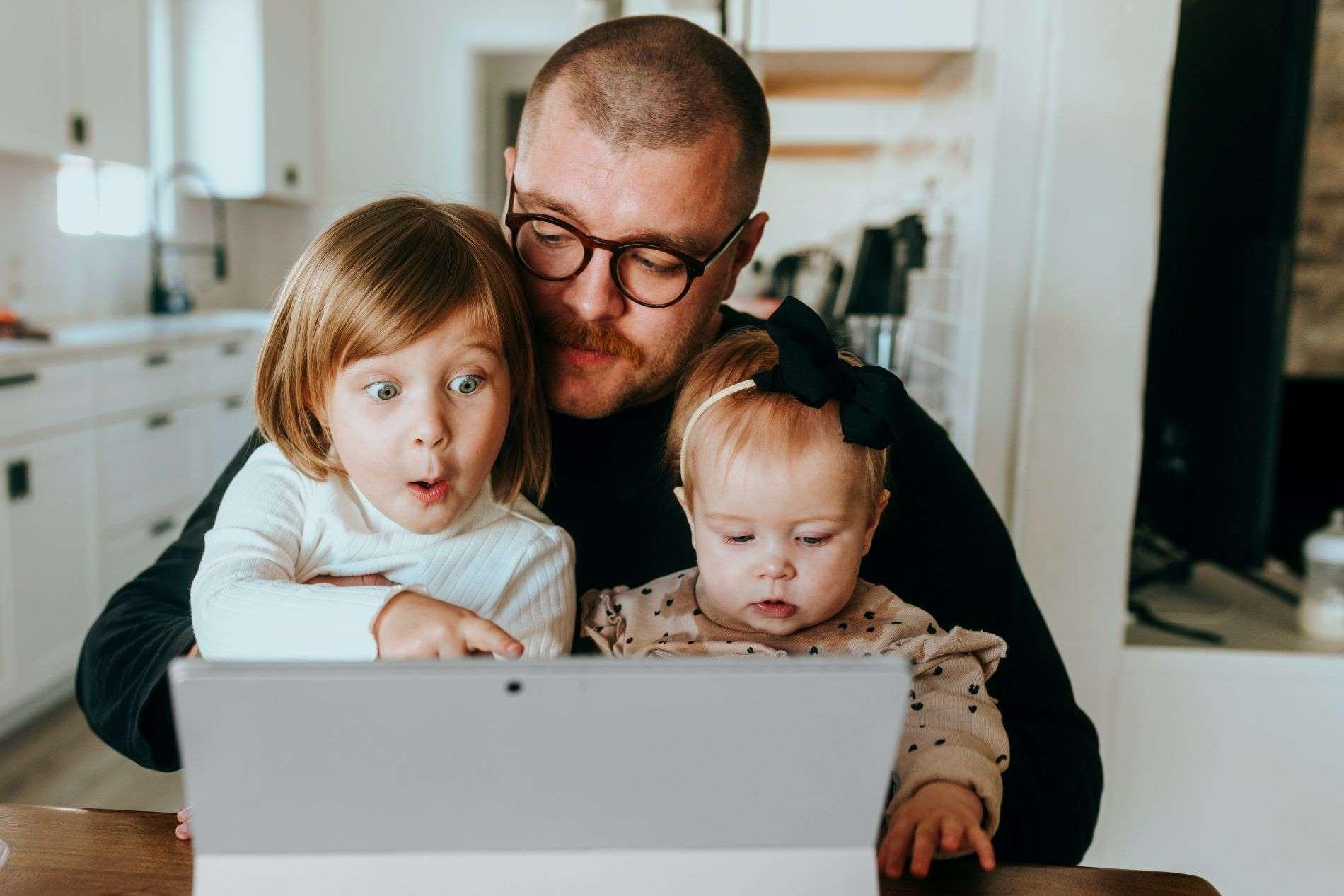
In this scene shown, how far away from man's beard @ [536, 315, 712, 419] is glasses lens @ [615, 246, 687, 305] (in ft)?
0.17

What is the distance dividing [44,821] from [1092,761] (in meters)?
0.97

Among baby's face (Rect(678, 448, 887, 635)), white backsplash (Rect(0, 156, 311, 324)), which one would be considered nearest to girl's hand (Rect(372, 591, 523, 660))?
baby's face (Rect(678, 448, 887, 635))

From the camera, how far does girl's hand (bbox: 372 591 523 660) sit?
2.47ft

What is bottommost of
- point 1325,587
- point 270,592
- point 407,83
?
point 1325,587

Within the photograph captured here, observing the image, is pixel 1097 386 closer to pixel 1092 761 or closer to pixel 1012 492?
pixel 1012 492

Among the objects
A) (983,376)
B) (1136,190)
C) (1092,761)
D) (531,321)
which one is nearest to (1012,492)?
(983,376)

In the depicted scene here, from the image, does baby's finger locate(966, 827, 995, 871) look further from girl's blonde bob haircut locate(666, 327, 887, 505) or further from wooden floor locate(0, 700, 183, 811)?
wooden floor locate(0, 700, 183, 811)

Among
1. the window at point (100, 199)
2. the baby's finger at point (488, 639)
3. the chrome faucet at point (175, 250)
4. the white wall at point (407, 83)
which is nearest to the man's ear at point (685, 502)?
the baby's finger at point (488, 639)

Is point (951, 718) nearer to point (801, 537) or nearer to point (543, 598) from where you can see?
point (801, 537)

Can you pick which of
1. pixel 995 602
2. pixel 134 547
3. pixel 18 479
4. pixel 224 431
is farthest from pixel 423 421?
pixel 224 431

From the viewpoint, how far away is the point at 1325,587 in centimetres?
188

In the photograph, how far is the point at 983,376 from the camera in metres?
1.86

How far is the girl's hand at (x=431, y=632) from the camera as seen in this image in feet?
2.47

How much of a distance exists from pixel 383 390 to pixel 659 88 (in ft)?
1.66
